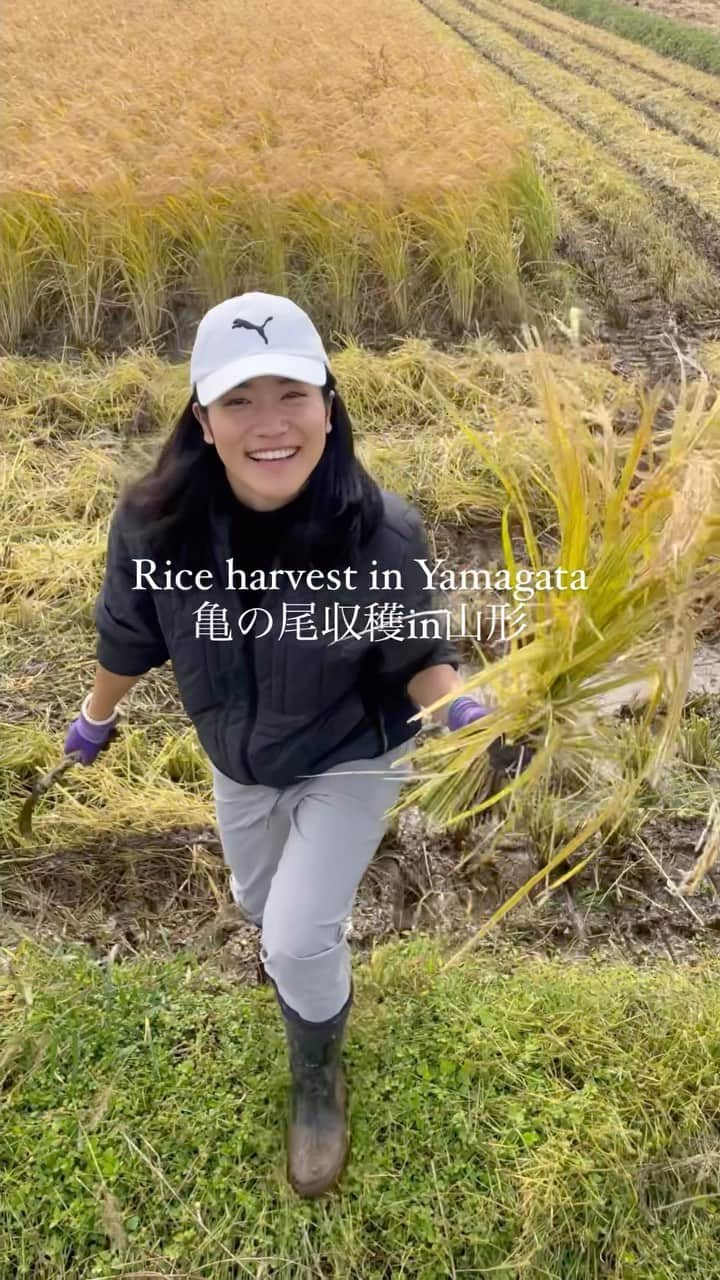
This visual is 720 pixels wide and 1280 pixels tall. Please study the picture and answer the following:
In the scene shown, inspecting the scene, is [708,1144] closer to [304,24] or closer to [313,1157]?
A: [313,1157]

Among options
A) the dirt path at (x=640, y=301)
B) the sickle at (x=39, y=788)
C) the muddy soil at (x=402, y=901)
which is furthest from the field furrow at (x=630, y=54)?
the sickle at (x=39, y=788)

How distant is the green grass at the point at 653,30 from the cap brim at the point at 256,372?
11.8m

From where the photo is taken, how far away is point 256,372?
1156 mm

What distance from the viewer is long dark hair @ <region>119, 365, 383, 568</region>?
1281mm

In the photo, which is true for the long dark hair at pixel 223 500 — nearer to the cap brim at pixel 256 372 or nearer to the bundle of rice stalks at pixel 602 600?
the cap brim at pixel 256 372

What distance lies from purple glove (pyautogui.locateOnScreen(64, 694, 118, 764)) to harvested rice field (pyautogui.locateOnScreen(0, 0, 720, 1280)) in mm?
425

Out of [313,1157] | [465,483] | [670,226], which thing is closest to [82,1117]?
[313,1157]

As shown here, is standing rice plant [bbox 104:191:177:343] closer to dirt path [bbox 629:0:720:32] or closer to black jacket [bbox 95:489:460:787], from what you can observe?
black jacket [bbox 95:489:460:787]

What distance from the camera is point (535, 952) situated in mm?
1874

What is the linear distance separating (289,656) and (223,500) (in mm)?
239

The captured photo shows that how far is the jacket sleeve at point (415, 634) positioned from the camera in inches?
52.7

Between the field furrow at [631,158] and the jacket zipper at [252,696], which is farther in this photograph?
the field furrow at [631,158]

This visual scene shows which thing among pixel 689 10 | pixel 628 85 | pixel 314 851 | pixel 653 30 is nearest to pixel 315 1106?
pixel 314 851

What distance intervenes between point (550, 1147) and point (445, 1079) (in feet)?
0.64
